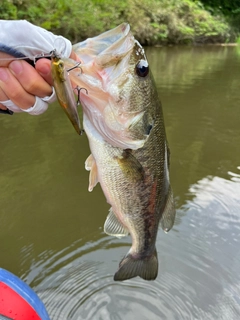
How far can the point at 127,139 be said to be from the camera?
146cm

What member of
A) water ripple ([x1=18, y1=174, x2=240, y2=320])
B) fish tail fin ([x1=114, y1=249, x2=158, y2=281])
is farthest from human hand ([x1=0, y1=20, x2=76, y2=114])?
water ripple ([x1=18, y1=174, x2=240, y2=320])

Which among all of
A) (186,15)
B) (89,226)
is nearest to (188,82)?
(89,226)

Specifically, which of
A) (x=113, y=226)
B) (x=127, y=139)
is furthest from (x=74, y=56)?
(x=113, y=226)

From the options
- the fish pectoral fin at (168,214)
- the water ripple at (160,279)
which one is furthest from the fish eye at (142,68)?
Result: the water ripple at (160,279)

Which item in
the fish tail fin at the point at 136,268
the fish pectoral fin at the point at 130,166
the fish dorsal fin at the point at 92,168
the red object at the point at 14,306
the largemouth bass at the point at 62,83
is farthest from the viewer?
the fish tail fin at the point at 136,268

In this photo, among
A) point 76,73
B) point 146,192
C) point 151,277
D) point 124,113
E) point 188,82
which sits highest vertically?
point 76,73

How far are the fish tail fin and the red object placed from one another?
462 millimetres

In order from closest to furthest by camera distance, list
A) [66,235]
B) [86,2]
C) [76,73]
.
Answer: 1. [76,73]
2. [66,235]
3. [86,2]

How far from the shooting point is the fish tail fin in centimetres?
185

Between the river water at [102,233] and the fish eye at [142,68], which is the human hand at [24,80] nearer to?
the fish eye at [142,68]

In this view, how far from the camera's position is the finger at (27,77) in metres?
1.29

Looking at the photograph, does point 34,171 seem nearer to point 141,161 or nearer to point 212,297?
point 212,297

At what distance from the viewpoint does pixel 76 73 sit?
1.28 metres

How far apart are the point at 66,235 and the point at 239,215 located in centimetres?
161
